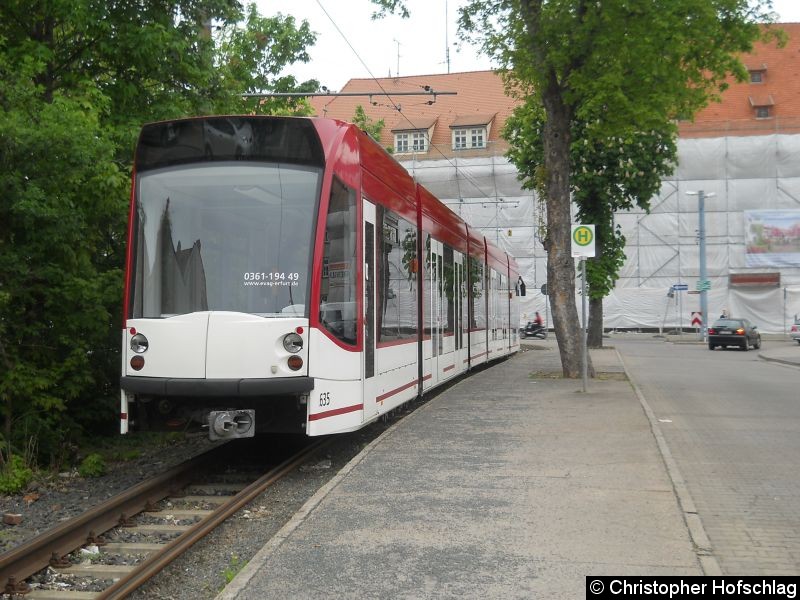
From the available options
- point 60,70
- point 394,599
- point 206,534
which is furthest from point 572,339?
point 394,599

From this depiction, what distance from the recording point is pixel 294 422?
895 centimetres

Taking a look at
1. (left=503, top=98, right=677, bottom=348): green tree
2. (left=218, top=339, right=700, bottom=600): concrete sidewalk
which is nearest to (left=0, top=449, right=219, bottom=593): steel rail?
(left=218, top=339, right=700, bottom=600): concrete sidewalk

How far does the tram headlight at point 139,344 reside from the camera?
8.95 meters

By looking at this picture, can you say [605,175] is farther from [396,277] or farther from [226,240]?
[226,240]

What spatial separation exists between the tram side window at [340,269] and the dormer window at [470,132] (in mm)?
50749

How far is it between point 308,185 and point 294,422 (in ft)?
7.24

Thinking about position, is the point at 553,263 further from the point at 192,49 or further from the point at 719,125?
the point at 719,125

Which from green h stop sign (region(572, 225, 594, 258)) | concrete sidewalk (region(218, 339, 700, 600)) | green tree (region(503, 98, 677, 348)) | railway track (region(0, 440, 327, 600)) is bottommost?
railway track (region(0, 440, 327, 600))

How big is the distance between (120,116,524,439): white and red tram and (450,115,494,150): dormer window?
50636mm

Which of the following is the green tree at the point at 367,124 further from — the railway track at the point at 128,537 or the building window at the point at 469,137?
the railway track at the point at 128,537

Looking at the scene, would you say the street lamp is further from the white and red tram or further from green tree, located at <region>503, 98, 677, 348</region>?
the white and red tram

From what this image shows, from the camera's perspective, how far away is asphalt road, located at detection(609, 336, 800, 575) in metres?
6.28

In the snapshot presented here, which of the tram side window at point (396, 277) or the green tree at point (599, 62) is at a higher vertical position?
the green tree at point (599, 62)

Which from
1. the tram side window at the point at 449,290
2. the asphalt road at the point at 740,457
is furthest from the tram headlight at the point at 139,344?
the tram side window at the point at 449,290
